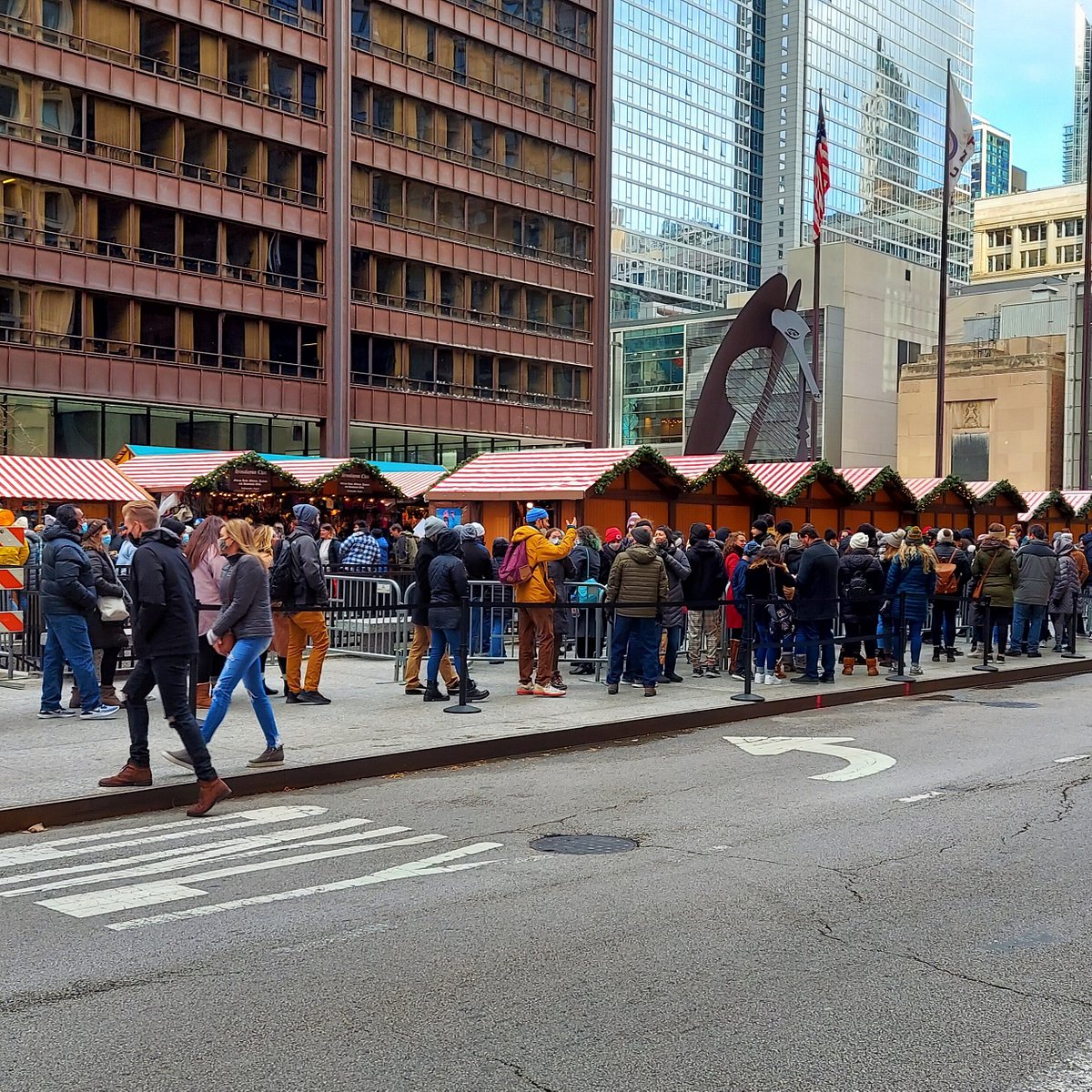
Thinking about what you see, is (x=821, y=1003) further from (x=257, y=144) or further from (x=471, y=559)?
(x=257, y=144)

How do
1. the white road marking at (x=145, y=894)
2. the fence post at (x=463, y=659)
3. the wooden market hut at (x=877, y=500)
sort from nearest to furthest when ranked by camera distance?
the white road marking at (x=145, y=894)
the fence post at (x=463, y=659)
the wooden market hut at (x=877, y=500)

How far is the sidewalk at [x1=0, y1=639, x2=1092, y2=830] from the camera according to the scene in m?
9.65

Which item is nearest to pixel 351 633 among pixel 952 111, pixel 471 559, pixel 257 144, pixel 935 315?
pixel 471 559

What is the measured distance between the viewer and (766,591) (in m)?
16.0

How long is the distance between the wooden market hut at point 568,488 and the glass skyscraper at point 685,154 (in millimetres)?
78421

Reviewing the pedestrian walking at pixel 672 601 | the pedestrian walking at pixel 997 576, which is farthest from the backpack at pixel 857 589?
the pedestrian walking at pixel 997 576

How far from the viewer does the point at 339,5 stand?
4909cm

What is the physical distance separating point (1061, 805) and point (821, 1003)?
460cm

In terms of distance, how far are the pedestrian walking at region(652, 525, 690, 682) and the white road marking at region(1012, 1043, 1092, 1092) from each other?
9923 millimetres

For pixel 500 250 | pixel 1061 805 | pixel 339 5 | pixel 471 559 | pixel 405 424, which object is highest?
pixel 339 5

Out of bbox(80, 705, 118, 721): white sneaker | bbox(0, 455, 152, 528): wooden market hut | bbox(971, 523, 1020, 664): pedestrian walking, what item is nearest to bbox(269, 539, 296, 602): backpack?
bbox(80, 705, 118, 721): white sneaker

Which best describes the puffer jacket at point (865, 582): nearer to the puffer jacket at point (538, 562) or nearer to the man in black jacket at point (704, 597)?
the man in black jacket at point (704, 597)

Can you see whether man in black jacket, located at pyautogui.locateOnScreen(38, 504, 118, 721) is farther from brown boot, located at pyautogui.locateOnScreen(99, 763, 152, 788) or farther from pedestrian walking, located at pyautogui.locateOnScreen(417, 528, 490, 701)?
brown boot, located at pyautogui.locateOnScreen(99, 763, 152, 788)

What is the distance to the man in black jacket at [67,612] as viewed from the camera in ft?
39.3
